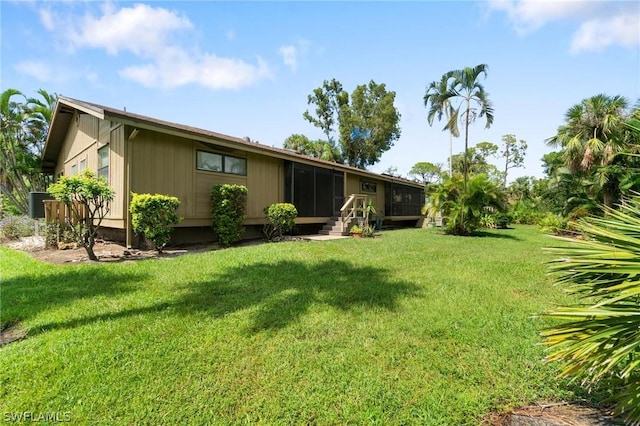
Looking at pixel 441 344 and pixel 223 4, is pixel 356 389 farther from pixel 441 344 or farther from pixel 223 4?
pixel 223 4

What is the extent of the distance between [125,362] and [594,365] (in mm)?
3697

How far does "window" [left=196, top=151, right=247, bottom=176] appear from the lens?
9.77 metres

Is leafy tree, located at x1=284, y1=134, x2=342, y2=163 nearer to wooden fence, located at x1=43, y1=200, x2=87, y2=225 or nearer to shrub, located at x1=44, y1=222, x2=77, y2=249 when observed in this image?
wooden fence, located at x1=43, y1=200, x2=87, y2=225

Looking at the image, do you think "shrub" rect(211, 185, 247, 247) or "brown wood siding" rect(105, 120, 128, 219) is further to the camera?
"shrub" rect(211, 185, 247, 247)

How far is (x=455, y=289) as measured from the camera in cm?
521

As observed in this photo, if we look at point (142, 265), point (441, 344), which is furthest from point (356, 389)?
point (142, 265)

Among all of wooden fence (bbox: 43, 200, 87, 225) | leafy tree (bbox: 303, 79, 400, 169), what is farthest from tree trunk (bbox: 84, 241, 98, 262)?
leafy tree (bbox: 303, 79, 400, 169)

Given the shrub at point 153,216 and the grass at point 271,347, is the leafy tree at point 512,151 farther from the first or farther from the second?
the shrub at point 153,216

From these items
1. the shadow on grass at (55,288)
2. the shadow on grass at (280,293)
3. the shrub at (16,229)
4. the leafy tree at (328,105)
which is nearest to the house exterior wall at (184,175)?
the shadow on grass at (55,288)

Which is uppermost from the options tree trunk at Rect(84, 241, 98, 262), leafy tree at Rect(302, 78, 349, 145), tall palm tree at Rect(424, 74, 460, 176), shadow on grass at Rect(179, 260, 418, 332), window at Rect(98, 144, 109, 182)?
leafy tree at Rect(302, 78, 349, 145)

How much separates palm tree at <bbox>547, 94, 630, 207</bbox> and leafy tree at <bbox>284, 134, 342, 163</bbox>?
2208 cm

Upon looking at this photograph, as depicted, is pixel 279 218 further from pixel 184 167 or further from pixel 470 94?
pixel 470 94

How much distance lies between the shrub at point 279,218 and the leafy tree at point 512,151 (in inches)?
1837

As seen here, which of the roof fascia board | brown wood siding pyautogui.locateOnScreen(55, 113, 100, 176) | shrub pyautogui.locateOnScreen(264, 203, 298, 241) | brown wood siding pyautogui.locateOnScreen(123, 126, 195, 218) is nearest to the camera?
the roof fascia board
